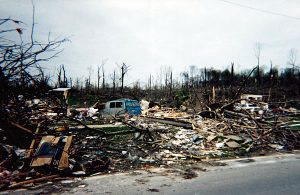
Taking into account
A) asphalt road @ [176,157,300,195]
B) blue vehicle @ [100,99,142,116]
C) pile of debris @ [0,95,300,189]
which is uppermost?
blue vehicle @ [100,99,142,116]

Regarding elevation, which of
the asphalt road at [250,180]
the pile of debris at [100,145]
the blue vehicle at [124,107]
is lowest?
the asphalt road at [250,180]

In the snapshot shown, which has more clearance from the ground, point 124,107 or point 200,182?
point 124,107

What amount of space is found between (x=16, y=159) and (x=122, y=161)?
263 cm

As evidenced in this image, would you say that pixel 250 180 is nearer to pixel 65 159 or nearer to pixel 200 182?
pixel 200 182

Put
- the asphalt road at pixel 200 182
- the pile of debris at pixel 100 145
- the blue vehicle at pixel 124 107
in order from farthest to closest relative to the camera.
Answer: the blue vehicle at pixel 124 107
the pile of debris at pixel 100 145
the asphalt road at pixel 200 182

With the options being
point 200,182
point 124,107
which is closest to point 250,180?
point 200,182

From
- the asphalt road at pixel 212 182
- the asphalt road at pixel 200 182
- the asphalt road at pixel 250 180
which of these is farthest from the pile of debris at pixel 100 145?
the asphalt road at pixel 250 180

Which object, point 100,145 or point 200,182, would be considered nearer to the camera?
point 200,182

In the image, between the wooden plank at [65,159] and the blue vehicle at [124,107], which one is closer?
the wooden plank at [65,159]

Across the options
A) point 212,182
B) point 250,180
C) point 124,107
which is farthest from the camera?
point 124,107

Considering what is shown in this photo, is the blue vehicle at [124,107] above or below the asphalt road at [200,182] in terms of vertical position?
above

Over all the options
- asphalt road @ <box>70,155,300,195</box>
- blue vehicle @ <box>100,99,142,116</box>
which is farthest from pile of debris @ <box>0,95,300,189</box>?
blue vehicle @ <box>100,99,142,116</box>

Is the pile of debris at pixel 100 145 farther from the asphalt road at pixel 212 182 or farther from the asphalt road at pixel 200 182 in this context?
the asphalt road at pixel 212 182

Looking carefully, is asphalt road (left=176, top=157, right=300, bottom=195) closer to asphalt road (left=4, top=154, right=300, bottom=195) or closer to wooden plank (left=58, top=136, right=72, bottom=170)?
asphalt road (left=4, top=154, right=300, bottom=195)
